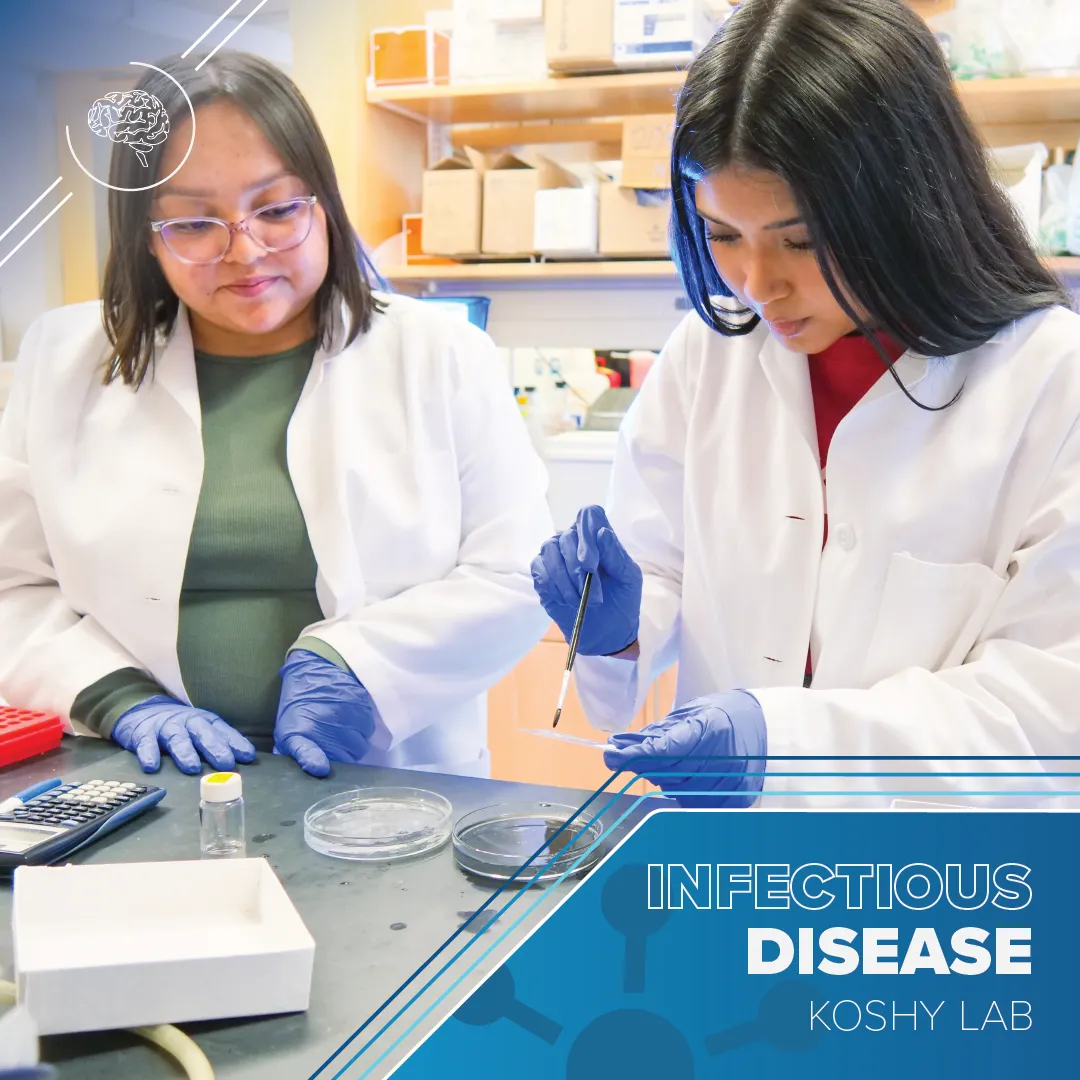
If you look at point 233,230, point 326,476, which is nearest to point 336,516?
point 326,476

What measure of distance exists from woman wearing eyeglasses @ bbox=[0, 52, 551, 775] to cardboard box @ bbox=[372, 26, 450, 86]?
1.65 meters

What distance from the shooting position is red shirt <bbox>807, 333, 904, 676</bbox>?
1.19 meters

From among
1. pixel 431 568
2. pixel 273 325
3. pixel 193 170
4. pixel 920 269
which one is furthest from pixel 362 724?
pixel 920 269

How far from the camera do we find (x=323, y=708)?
129cm

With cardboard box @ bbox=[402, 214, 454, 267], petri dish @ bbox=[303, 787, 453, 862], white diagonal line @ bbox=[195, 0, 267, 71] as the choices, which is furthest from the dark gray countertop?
cardboard box @ bbox=[402, 214, 454, 267]

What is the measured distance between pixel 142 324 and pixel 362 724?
23.2 inches

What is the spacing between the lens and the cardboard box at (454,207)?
2.91 meters

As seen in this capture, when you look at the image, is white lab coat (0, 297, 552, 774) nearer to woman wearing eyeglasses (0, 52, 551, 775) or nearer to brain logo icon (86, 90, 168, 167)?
woman wearing eyeglasses (0, 52, 551, 775)

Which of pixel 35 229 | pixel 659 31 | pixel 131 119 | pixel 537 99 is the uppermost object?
pixel 659 31

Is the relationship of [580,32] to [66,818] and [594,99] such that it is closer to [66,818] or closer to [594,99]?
[594,99]

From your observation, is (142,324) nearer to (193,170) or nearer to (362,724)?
(193,170)

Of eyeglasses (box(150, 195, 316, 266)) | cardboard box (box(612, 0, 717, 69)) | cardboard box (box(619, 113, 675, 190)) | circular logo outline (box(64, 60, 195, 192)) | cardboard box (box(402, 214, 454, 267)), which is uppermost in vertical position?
cardboard box (box(612, 0, 717, 69))

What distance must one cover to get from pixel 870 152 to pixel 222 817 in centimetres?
78

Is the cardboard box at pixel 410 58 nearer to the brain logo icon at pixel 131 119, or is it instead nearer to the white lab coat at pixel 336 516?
the white lab coat at pixel 336 516
